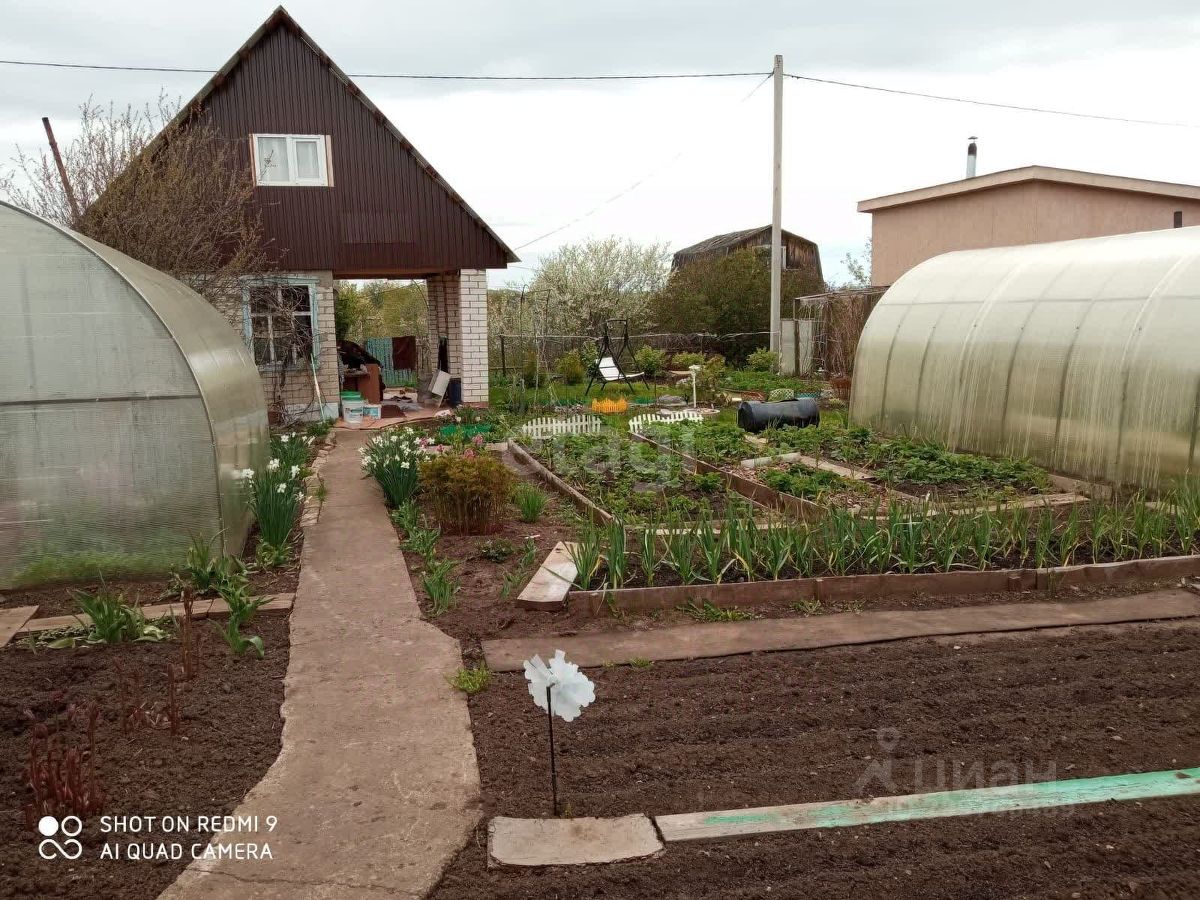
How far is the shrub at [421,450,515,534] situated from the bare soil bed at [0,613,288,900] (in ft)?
7.07

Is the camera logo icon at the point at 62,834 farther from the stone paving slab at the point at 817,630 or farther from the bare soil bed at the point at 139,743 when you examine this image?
the stone paving slab at the point at 817,630

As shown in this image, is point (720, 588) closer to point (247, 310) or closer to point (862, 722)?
point (862, 722)

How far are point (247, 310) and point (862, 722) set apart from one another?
1270 centimetres

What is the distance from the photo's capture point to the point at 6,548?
5.75m

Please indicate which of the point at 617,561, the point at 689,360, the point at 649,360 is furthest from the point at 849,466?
the point at 649,360

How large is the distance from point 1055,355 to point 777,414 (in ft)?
11.9

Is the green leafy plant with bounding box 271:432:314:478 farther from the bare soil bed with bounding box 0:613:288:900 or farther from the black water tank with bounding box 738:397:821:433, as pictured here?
the black water tank with bounding box 738:397:821:433

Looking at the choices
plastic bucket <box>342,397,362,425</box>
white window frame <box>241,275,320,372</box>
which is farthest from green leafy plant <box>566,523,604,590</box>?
white window frame <box>241,275,320,372</box>

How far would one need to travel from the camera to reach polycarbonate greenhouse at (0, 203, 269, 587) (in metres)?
5.66

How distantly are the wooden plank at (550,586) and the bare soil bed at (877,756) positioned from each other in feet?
3.03

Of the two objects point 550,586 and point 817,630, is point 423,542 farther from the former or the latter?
point 817,630

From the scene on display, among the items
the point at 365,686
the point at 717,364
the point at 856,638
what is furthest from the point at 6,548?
the point at 717,364

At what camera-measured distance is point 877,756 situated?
3543mm

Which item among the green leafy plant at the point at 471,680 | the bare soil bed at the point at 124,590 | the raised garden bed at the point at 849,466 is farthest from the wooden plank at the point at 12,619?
the raised garden bed at the point at 849,466
